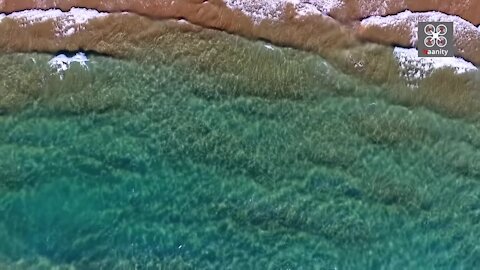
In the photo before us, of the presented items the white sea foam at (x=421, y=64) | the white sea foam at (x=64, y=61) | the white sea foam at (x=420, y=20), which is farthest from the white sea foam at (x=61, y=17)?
the white sea foam at (x=421, y=64)

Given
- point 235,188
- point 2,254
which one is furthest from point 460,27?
point 2,254

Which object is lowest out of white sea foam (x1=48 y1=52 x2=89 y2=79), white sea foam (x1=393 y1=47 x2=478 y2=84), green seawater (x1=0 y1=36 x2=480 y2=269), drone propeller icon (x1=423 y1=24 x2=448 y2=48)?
green seawater (x1=0 y1=36 x2=480 y2=269)

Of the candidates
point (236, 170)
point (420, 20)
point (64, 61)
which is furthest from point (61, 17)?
point (420, 20)

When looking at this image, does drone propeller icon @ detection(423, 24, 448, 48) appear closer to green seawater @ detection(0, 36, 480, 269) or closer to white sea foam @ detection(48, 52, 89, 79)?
green seawater @ detection(0, 36, 480, 269)

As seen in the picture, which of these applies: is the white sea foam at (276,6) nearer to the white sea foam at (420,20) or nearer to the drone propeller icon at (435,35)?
the white sea foam at (420,20)

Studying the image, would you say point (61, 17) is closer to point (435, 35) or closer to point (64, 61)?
point (64, 61)

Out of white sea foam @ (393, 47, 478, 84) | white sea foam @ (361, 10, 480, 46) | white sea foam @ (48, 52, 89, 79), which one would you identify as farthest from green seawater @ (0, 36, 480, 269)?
white sea foam @ (361, 10, 480, 46)
